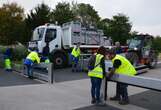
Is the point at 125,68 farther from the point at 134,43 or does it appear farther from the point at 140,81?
the point at 134,43

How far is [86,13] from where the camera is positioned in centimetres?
5575

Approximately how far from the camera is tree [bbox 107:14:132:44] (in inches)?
1950

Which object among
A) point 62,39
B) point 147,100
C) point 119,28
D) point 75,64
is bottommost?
point 147,100

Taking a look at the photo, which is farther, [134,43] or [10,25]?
[10,25]

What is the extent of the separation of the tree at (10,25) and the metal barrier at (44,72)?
19.7 meters

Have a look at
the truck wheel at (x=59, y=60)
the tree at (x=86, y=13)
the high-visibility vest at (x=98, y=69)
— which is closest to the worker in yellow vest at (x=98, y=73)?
the high-visibility vest at (x=98, y=69)

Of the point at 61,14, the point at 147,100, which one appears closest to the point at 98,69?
the point at 147,100

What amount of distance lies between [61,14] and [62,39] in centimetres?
2659

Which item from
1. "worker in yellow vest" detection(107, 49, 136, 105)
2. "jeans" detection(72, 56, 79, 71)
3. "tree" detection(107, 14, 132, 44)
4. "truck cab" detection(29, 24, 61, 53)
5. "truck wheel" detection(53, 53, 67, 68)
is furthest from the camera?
"tree" detection(107, 14, 132, 44)

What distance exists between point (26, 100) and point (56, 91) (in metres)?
1.74

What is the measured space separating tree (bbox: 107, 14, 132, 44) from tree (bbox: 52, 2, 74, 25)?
8.48 meters

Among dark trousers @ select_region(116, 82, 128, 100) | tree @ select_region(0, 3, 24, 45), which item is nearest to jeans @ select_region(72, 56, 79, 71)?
dark trousers @ select_region(116, 82, 128, 100)

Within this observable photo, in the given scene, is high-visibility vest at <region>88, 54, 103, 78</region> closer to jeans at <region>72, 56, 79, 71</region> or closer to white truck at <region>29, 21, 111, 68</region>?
jeans at <region>72, 56, 79, 71</region>

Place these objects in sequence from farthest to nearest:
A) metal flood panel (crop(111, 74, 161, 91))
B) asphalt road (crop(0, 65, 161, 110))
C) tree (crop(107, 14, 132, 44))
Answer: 1. tree (crop(107, 14, 132, 44))
2. asphalt road (crop(0, 65, 161, 110))
3. metal flood panel (crop(111, 74, 161, 91))
